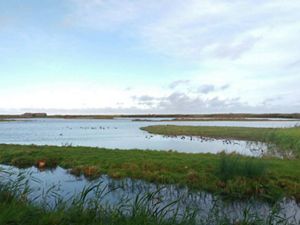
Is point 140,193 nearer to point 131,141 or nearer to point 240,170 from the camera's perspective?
point 240,170

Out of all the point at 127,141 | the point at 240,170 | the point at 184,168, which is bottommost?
the point at 127,141

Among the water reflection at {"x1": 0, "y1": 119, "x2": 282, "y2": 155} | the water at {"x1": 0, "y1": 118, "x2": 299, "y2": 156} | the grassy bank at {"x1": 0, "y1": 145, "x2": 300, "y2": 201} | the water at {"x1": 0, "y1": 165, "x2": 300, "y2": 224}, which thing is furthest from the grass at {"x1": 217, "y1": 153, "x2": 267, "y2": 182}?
the water at {"x1": 0, "y1": 118, "x2": 299, "y2": 156}

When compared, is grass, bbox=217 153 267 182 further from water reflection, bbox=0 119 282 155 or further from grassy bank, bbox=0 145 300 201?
water reflection, bbox=0 119 282 155

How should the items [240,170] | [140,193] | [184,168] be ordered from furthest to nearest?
[184,168] < [240,170] < [140,193]

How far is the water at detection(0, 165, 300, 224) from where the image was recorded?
12.4m

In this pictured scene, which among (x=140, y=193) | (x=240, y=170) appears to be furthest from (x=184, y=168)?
(x=140, y=193)

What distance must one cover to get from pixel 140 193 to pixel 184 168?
601 centimetres

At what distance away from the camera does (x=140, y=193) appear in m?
13.4

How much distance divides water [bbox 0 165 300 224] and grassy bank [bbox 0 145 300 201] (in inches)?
30.1

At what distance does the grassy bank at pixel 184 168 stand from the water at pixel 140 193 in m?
0.77

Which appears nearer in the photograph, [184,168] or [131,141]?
[184,168]

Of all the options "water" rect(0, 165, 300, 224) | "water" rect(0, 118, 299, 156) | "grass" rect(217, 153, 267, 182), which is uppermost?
"grass" rect(217, 153, 267, 182)

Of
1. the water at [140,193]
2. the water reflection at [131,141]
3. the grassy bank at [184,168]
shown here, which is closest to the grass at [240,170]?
the grassy bank at [184,168]

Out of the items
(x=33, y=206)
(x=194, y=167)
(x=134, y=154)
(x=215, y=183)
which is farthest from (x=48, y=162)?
(x=33, y=206)
